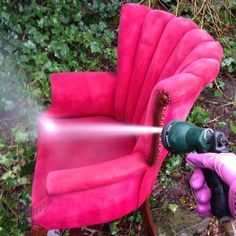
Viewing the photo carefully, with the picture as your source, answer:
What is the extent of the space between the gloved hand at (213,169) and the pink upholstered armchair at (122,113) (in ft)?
1.38

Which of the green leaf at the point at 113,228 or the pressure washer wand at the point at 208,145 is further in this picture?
the green leaf at the point at 113,228

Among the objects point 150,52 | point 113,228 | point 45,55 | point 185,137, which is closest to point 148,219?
point 113,228

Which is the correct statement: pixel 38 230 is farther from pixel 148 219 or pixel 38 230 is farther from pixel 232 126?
pixel 232 126

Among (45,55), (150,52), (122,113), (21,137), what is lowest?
(21,137)

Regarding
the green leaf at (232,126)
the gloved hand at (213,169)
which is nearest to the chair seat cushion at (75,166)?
the gloved hand at (213,169)

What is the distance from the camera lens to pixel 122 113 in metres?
1.99

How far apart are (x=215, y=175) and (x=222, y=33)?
2.26m

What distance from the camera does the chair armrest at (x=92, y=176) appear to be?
1.45m

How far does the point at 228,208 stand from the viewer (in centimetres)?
93

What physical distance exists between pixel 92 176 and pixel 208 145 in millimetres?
608

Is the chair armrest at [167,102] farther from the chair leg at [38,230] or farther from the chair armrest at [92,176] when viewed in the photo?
the chair leg at [38,230]

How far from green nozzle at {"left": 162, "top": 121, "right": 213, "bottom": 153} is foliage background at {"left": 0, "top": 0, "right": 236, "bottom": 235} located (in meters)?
1.23

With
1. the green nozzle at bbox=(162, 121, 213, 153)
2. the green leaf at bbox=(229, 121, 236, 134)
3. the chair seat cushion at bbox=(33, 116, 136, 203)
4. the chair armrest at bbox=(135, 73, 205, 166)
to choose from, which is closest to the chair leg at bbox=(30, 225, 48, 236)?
the chair seat cushion at bbox=(33, 116, 136, 203)

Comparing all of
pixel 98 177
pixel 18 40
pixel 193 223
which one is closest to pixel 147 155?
pixel 98 177
